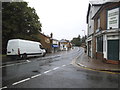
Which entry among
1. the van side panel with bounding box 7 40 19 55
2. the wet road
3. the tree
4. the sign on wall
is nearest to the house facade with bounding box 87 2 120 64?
the sign on wall

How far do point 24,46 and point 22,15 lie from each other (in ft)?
32.9

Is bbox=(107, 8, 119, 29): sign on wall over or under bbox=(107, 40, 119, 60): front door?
over

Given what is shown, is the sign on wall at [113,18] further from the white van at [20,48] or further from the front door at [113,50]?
the white van at [20,48]

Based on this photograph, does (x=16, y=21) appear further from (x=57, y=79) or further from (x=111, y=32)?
(x=57, y=79)

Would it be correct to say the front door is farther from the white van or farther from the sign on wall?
the white van

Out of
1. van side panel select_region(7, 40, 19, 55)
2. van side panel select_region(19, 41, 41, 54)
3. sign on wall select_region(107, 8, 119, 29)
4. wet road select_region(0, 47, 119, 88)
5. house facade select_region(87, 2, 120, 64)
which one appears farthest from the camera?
van side panel select_region(19, 41, 41, 54)

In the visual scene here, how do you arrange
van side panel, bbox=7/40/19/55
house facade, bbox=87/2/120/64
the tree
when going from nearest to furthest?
house facade, bbox=87/2/120/64
van side panel, bbox=7/40/19/55
the tree

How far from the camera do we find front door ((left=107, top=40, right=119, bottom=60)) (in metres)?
13.2

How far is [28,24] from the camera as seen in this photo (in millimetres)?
26922

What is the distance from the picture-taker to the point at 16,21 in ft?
83.6

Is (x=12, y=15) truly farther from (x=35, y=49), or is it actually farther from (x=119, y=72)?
(x=119, y=72)

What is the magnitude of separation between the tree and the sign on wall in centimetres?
1745

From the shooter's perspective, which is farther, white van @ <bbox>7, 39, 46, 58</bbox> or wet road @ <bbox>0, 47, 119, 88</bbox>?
white van @ <bbox>7, 39, 46, 58</bbox>

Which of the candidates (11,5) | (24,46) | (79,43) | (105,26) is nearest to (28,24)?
(11,5)
